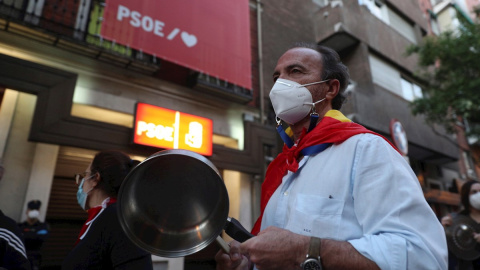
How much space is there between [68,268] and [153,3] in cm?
631

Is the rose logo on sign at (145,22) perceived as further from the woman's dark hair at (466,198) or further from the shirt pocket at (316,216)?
the shirt pocket at (316,216)

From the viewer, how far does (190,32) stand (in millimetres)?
7328

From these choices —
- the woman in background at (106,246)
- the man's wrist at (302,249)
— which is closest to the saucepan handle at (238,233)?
the man's wrist at (302,249)

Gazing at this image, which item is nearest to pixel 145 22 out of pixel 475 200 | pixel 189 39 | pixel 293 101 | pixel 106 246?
pixel 189 39

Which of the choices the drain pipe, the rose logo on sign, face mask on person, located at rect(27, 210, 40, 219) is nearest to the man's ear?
face mask on person, located at rect(27, 210, 40, 219)

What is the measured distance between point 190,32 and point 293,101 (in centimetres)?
627

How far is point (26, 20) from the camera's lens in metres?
5.79

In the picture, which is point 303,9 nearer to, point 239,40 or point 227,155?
point 239,40

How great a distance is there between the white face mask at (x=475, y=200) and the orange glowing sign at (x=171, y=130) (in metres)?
4.94

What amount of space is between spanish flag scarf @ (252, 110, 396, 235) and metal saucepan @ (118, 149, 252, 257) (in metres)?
0.47

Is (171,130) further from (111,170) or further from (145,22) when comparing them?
(111,170)

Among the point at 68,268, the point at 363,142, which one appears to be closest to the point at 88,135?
the point at 68,268

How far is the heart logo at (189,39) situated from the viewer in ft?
23.6

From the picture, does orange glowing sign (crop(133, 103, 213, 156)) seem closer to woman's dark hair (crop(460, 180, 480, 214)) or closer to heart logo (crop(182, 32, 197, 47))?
heart logo (crop(182, 32, 197, 47))
